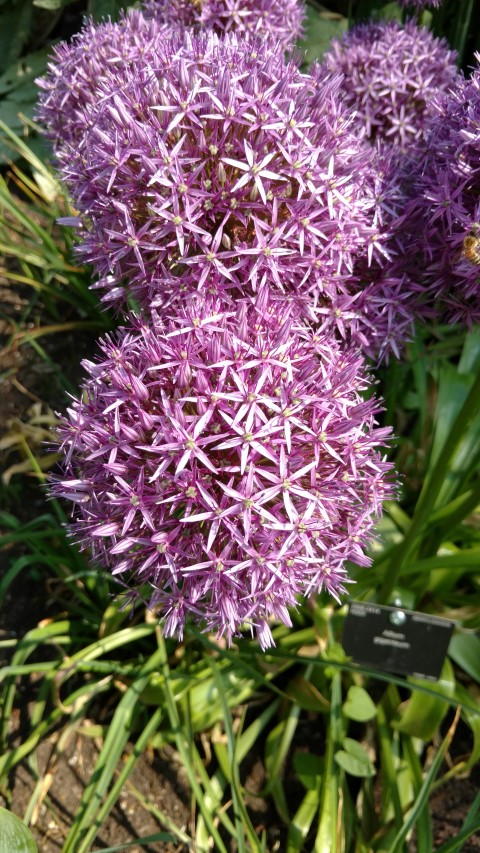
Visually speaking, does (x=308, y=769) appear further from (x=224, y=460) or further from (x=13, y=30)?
(x=13, y=30)

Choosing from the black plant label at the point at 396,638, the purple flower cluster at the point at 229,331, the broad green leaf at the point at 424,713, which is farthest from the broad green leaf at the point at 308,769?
the purple flower cluster at the point at 229,331

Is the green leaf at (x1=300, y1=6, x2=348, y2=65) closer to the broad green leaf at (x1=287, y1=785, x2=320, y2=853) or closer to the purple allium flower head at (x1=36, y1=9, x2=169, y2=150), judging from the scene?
the purple allium flower head at (x1=36, y1=9, x2=169, y2=150)

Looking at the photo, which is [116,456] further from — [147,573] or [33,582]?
[33,582]

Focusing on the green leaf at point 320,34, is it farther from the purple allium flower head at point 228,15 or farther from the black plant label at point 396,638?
the black plant label at point 396,638

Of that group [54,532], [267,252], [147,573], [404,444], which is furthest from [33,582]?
[267,252]

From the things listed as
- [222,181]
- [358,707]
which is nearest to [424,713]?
[358,707]
